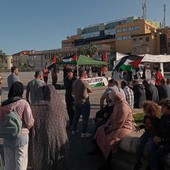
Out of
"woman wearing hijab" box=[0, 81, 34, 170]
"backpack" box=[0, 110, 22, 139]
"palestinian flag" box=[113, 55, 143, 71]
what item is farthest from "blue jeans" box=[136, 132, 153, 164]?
"palestinian flag" box=[113, 55, 143, 71]

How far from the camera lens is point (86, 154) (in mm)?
6363

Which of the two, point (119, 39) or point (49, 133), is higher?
point (119, 39)

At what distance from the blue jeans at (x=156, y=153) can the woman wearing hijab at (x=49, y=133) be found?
1.45 meters

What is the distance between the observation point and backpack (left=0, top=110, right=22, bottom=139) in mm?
4094

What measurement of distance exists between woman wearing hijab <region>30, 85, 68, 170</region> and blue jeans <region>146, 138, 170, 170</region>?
1449 millimetres

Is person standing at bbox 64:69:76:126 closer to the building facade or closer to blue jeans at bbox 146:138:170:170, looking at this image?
blue jeans at bbox 146:138:170:170

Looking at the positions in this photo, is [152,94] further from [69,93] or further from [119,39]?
[119,39]

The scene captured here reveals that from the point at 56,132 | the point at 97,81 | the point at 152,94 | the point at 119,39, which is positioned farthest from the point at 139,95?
the point at 119,39

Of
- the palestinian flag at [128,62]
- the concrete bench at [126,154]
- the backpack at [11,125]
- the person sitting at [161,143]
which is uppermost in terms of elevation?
the palestinian flag at [128,62]

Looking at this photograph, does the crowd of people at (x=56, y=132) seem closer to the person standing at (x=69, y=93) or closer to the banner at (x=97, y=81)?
the person standing at (x=69, y=93)

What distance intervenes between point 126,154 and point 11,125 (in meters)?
2.30

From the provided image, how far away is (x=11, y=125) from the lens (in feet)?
13.5

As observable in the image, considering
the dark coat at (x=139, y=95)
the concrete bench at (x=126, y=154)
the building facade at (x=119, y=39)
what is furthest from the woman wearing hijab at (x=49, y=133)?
the building facade at (x=119, y=39)

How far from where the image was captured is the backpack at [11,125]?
409 centimetres
